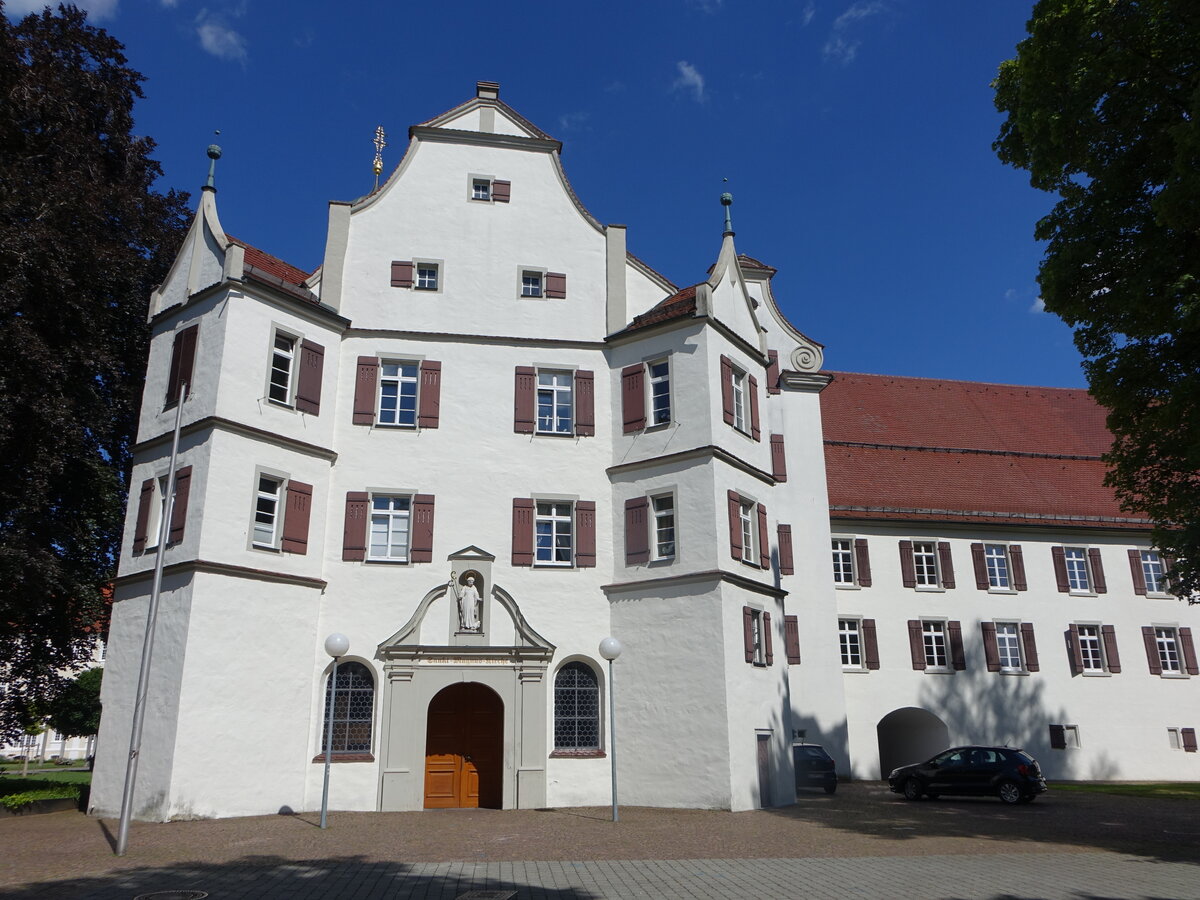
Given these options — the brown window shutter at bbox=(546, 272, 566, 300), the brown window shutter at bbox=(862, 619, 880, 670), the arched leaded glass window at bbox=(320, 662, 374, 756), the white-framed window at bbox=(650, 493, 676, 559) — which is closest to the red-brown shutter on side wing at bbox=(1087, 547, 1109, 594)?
the brown window shutter at bbox=(862, 619, 880, 670)

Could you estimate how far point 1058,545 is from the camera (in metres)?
33.9

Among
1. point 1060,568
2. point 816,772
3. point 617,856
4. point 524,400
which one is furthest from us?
point 1060,568

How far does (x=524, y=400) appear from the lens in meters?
22.4

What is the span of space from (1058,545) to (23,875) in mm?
31547

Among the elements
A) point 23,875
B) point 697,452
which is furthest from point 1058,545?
point 23,875

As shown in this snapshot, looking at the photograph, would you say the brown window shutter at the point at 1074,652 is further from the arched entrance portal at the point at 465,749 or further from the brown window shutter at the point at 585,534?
the arched entrance portal at the point at 465,749

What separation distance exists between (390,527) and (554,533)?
3.52 meters

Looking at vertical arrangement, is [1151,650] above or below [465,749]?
above

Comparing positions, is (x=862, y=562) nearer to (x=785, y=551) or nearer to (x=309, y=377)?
(x=785, y=551)

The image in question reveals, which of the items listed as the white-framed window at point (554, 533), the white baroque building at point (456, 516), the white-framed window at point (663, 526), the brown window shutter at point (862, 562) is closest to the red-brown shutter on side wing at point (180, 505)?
the white baroque building at point (456, 516)

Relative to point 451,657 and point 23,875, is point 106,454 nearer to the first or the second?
point 451,657

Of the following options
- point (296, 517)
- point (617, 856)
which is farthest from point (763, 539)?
point (617, 856)

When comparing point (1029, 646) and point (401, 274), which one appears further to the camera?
point (1029, 646)

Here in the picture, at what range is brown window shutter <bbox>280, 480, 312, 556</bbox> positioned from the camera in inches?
780
